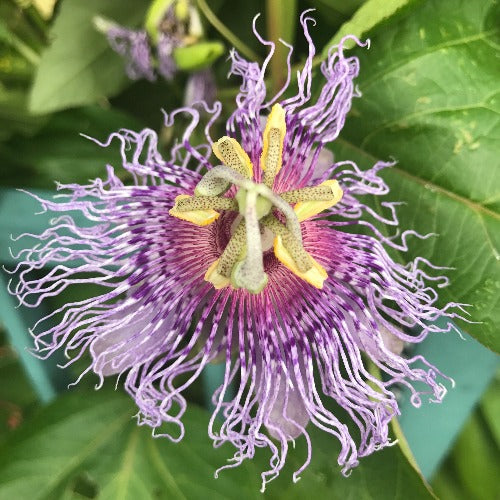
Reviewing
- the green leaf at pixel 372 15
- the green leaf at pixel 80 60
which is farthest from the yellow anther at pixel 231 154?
the green leaf at pixel 80 60

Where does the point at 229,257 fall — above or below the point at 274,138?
below

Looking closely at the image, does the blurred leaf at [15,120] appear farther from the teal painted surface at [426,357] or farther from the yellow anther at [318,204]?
the yellow anther at [318,204]

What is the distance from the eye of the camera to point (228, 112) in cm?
79

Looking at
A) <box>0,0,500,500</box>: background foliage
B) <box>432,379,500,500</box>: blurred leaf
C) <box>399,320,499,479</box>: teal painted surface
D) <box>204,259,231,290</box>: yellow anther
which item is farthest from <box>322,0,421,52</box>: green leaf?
<box>432,379,500,500</box>: blurred leaf

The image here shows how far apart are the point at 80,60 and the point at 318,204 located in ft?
1.22

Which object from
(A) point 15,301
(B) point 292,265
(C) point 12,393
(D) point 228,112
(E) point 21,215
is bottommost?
(C) point 12,393

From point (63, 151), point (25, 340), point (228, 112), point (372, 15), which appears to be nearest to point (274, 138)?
point (372, 15)

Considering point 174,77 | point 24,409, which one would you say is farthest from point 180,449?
point 24,409

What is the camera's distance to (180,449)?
2.61 ft

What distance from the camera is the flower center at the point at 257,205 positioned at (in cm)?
51

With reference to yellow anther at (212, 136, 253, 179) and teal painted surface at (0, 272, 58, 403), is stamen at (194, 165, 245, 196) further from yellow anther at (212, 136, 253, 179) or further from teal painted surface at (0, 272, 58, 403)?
teal painted surface at (0, 272, 58, 403)

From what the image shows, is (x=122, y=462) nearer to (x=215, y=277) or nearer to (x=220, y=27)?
(x=215, y=277)

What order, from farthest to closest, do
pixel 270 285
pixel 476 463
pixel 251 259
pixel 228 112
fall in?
1. pixel 476 463
2. pixel 228 112
3. pixel 270 285
4. pixel 251 259

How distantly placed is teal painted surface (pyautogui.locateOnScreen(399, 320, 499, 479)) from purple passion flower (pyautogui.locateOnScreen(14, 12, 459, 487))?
0.13 metres
